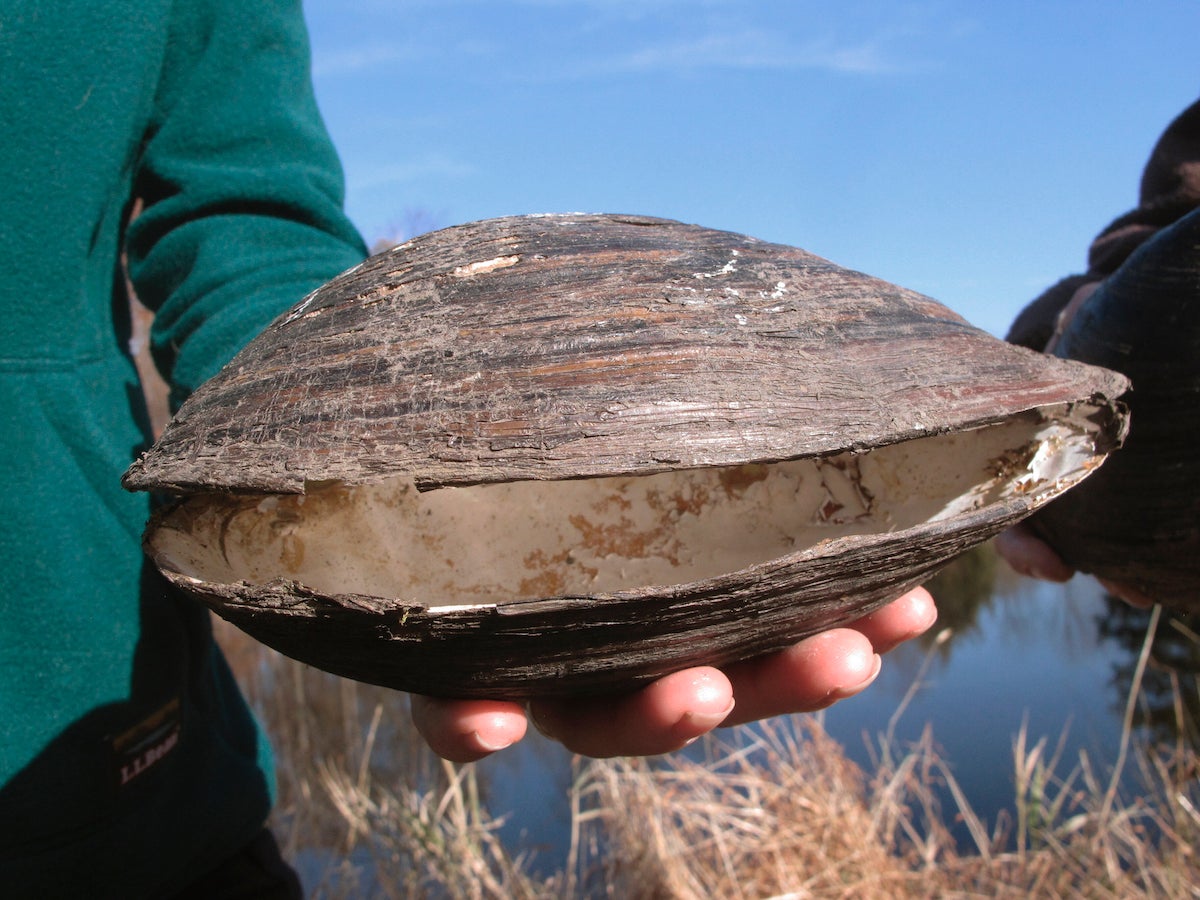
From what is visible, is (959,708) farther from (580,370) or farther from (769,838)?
(580,370)

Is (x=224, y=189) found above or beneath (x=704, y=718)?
above

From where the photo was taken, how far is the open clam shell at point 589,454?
0.97 m

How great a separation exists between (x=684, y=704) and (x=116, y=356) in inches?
52.1

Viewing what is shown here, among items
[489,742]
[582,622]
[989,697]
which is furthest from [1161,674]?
[582,622]

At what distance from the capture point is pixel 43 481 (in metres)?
1.54

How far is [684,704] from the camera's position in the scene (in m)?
1.22

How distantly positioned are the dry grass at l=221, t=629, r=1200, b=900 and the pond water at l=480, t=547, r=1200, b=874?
1.34 metres

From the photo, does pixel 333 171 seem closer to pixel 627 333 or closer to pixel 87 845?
pixel 627 333

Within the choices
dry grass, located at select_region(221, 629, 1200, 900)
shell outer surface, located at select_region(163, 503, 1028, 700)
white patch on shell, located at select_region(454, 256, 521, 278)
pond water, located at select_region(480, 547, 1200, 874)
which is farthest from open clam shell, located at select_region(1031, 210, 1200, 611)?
pond water, located at select_region(480, 547, 1200, 874)

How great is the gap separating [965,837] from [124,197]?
7345 millimetres

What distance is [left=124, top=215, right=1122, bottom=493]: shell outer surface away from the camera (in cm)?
96

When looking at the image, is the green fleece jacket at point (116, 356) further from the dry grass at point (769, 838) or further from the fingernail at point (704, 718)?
the dry grass at point (769, 838)

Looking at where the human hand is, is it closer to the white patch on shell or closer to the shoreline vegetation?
the white patch on shell

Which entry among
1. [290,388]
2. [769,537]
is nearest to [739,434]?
[769,537]
